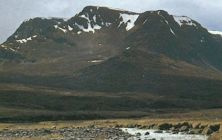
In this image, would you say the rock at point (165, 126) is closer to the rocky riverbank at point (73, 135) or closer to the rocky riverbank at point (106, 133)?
the rocky riverbank at point (106, 133)

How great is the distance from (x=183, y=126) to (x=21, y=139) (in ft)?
110

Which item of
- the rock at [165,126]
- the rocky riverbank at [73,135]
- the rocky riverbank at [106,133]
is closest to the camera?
the rocky riverbank at [73,135]

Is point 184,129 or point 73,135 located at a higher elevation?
point 184,129

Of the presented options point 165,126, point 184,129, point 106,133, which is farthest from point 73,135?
point 165,126

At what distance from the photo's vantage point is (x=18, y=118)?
650 feet

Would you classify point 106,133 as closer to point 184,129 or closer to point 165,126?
point 184,129

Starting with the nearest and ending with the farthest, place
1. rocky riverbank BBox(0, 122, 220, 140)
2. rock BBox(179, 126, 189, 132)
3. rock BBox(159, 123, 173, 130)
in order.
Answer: rocky riverbank BBox(0, 122, 220, 140), rock BBox(179, 126, 189, 132), rock BBox(159, 123, 173, 130)

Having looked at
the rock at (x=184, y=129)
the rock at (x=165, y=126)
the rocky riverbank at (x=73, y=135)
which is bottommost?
the rocky riverbank at (x=73, y=135)

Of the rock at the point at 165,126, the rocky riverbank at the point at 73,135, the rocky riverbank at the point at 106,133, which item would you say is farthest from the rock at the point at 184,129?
the rocky riverbank at the point at 73,135

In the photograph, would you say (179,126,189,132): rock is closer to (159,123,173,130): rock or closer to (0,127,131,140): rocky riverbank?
(159,123,173,130): rock

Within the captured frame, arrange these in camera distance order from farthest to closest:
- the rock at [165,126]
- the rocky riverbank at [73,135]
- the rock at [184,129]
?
the rock at [165,126]
the rock at [184,129]
the rocky riverbank at [73,135]

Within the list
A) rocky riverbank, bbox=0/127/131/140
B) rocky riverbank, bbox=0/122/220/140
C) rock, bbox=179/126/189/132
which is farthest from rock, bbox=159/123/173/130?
rocky riverbank, bbox=0/127/131/140

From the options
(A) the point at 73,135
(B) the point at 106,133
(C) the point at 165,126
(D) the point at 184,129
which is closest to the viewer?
(A) the point at 73,135

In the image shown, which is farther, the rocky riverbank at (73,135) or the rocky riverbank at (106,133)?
the rocky riverbank at (106,133)
